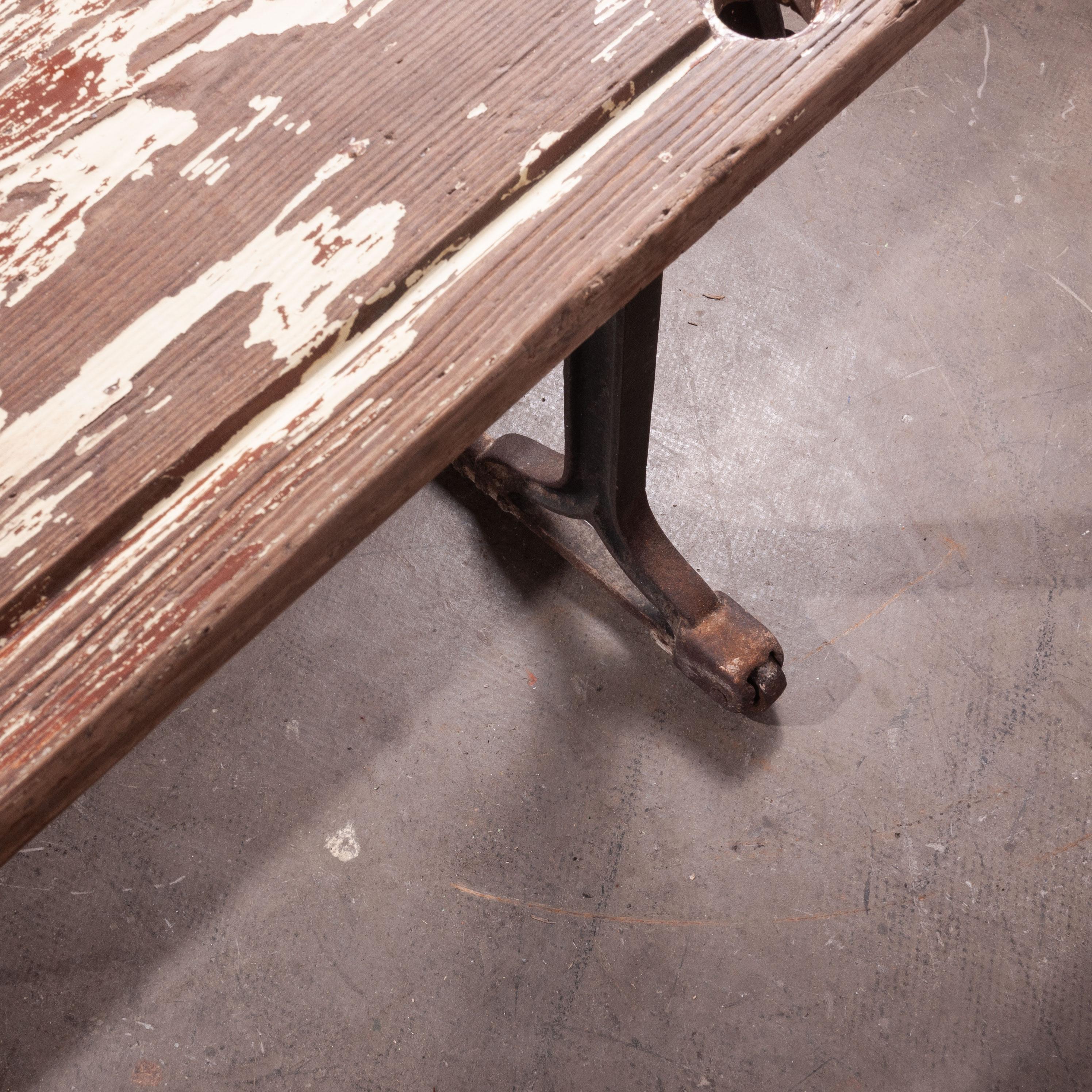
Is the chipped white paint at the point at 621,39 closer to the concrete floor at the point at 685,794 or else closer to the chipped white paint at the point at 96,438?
the chipped white paint at the point at 96,438

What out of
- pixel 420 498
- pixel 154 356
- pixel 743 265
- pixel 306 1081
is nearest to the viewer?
pixel 154 356

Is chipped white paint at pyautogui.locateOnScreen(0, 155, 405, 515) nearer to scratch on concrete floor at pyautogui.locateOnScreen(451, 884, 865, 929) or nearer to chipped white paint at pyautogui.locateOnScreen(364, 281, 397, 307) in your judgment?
chipped white paint at pyautogui.locateOnScreen(364, 281, 397, 307)

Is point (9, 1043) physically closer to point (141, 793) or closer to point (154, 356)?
point (141, 793)

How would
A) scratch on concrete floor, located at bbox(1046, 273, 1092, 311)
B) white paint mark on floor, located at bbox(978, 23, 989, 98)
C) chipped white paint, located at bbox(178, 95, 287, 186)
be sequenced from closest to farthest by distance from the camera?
chipped white paint, located at bbox(178, 95, 287, 186)
scratch on concrete floor, located at bbox(1046, 273, 1092, 311)
white paint mark on floor, located at bbox(978, 23, 989, 98)

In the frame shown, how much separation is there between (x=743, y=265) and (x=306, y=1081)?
140cm

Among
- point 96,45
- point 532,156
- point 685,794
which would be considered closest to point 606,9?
point 532,156

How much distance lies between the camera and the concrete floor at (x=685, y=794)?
1.21 metres

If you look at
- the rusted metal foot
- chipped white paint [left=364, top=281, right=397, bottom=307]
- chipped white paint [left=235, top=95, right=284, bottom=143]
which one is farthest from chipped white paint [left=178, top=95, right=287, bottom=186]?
the rusted metal foot

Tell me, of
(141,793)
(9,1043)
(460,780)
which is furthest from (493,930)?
(9,1043)

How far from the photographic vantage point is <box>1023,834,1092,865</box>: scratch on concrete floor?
4.20 ft

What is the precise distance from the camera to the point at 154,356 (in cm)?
56

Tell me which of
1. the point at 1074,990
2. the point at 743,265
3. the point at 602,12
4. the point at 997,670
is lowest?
the point at 1074,990

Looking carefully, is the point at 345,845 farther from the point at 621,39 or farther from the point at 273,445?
the point at 621,39

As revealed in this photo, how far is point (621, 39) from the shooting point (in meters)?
0.63
